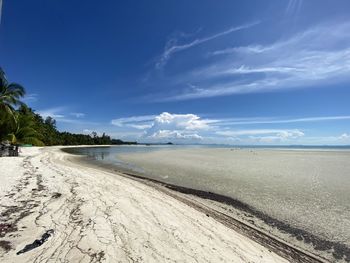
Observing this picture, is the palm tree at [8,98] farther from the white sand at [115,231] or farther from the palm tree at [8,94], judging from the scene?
the white sand at [115,231]

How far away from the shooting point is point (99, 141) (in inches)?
4673

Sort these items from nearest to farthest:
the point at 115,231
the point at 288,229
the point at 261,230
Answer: the point at 115,231 < the point at 261,230 < the point at 288,229

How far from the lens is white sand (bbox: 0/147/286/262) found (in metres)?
4.08

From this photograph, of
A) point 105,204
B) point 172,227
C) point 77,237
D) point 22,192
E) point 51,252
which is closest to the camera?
point 51,252

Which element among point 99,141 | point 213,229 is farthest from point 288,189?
point 99,141

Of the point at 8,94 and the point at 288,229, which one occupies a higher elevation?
the point at 8,94

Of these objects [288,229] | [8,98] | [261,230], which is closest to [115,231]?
[261,230]

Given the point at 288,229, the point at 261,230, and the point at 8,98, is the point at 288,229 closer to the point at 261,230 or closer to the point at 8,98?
the point at 261,230

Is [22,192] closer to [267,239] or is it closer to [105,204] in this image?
[105,204]

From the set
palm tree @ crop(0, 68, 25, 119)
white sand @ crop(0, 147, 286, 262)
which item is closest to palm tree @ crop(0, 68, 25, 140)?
palm tree @ crop(0, 68, 25, 119)

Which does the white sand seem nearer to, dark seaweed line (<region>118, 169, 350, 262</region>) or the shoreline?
the shoreline

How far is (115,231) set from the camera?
501 centimetres

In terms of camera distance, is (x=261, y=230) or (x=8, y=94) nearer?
(x=261, y=230)

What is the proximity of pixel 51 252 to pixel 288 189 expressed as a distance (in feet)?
34.7
